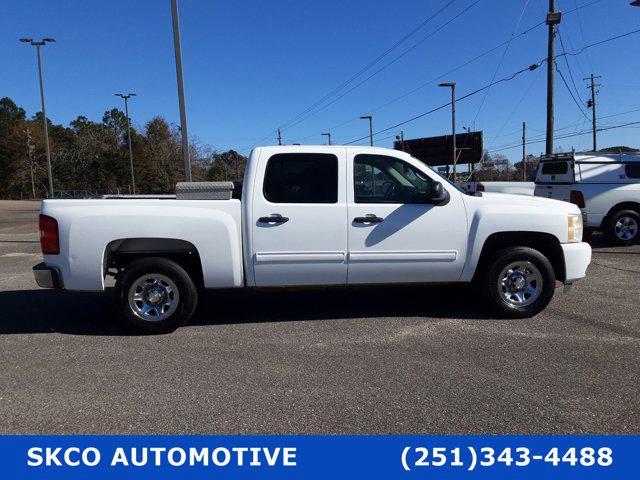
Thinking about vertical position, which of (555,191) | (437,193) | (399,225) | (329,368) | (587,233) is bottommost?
(329,368)

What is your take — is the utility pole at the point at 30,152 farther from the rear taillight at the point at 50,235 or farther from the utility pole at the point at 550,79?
the rear taillight at the point at 50,235

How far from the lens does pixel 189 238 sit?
4.98m

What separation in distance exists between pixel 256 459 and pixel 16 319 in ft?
14.2

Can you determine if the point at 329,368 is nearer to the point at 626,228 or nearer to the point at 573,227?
the point at 573,227

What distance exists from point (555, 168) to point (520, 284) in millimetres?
7363

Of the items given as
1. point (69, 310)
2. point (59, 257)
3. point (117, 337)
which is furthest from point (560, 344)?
point (69, 310)

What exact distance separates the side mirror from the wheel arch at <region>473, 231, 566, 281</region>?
76cm

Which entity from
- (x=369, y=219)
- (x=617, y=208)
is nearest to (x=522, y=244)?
(x=369, y=219)

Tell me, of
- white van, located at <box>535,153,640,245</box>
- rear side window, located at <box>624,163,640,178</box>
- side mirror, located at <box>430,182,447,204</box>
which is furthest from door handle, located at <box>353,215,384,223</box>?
rear side window, located at <box>624,163,640,178</box>

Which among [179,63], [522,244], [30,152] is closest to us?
[522,244]

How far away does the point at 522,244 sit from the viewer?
563 cm

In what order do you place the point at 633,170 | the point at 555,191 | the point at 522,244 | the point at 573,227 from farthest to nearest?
the point at 555,191, the point at 633,170, the point at 522,244, the point at 573,227

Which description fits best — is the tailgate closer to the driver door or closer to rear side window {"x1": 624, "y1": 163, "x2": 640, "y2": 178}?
rear side window {"x1": 624, "y1": 163, "x2": 640, "y2": 178}

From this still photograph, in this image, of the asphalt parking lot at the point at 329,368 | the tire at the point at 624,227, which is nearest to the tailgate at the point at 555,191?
the tire at the point at 624,227
